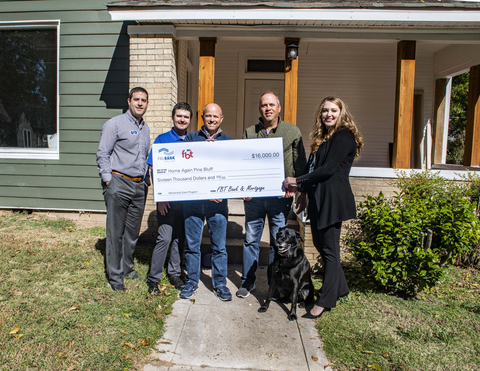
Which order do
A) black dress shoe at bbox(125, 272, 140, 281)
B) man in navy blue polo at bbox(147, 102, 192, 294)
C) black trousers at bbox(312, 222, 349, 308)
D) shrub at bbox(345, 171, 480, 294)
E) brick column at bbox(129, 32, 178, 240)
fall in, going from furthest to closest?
brick column at bbox(129, 32, 178, 240) < black dress shoe at bbox(125, 272, 140, 281) < man in navy blue polo at bbox(147, 102, 192, 294) < shrub at bbox(345, 171, 480, 294) < black trousers at bbox(312, 222, 349, 308)

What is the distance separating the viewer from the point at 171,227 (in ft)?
12.2

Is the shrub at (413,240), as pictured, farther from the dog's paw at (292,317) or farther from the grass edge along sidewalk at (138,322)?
the dog's paw at (292,317)

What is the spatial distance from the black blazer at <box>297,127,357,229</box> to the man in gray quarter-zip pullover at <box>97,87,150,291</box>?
1716mm

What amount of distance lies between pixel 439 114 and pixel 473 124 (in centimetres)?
200

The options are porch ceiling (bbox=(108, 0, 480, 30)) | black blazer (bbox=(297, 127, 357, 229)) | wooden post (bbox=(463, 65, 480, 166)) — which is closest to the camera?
black blazer (bbox=(297, 127, 357, 229))

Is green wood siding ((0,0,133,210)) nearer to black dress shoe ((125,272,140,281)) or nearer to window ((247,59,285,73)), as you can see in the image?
black dress shoe ((125,272,140,281))

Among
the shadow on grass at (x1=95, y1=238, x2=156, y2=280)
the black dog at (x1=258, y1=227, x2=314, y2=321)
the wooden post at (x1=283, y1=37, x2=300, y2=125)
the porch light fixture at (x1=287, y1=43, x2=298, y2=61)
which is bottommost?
the shadow on grass at (x1=95, y1=238, x2=156, y2=280)

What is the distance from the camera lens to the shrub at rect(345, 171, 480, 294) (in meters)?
3.39

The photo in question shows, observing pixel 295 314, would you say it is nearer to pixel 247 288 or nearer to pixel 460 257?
pixel 247 288

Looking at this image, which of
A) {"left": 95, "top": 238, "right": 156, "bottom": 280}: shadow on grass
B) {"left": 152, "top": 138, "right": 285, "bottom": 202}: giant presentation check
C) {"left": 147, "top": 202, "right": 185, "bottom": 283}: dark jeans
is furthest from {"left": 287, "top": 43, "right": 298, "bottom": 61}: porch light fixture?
{"left": 95, "top": 238, "right": 156, "bottom": 280}: shadow on grass

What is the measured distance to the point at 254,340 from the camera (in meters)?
2.87

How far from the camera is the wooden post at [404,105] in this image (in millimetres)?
5496

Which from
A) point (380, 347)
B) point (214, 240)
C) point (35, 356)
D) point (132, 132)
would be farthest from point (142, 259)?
point (380, 347)

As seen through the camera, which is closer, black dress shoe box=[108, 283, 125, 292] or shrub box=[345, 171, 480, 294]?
shrub box=[345, 171, 480, 294]
